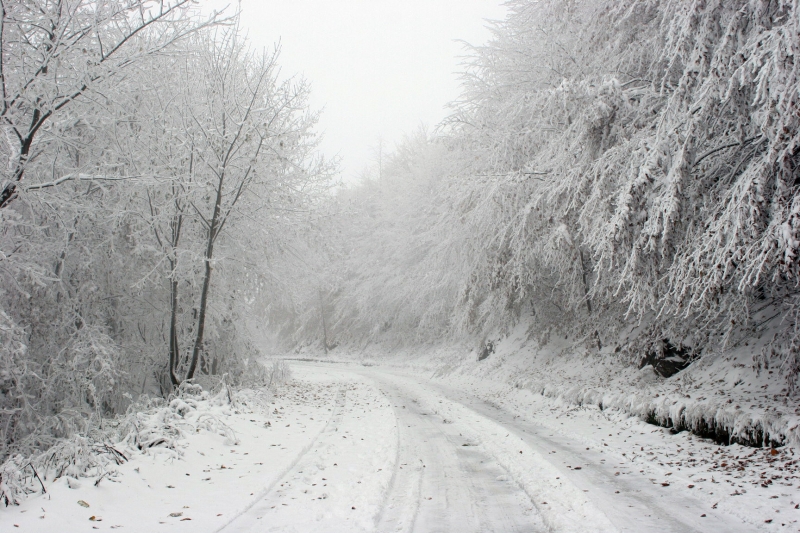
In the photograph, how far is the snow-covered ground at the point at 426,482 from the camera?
381 centimetres

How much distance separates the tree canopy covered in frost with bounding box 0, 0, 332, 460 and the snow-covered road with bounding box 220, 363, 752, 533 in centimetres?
314

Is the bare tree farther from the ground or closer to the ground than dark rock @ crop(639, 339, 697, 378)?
farther from the ground

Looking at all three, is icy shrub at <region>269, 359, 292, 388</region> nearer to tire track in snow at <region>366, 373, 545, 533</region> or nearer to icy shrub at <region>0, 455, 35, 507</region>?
tire track in snow at <region>366, 373, 545, 533</region>

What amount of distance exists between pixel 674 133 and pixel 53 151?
9.27m

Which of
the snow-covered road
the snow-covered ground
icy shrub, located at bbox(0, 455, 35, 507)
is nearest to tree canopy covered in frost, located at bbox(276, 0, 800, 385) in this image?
the snow-covered ground

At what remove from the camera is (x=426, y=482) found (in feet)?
16.1

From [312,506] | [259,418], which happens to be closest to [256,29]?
[259,418]

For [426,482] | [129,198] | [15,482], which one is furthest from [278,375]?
[15,482]

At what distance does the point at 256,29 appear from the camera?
1176 centimetres

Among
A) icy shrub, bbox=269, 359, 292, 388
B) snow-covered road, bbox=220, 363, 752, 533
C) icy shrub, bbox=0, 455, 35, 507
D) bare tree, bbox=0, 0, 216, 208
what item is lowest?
icy shrub, bbox=269, 359, 292, 388

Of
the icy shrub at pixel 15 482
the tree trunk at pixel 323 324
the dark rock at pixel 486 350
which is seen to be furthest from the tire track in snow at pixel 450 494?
the tree trunk at pixel 323 324

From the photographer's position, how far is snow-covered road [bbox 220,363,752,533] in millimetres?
3818

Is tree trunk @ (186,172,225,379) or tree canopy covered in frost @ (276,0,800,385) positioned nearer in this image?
tree canopy covered in frost @ (276,0,800,385)

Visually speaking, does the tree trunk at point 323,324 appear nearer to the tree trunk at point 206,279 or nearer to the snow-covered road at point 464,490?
the tree trunk at point 206,279
